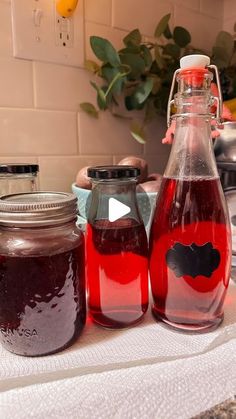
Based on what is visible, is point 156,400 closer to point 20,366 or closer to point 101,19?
point 20,366

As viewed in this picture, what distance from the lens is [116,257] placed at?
0.32m

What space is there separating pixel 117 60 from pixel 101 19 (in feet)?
0.41

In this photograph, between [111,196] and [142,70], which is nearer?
[111,196]

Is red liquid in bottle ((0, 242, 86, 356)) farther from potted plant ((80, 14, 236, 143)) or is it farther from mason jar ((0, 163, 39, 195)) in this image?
potted plant ((80, 14, 236, 143))

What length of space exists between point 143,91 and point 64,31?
0.20 meters

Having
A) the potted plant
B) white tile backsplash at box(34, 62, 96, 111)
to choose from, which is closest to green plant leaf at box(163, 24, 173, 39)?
the potted plant

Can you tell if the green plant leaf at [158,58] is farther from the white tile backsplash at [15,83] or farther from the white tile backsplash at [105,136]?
the white tile backsplash at [15,83]

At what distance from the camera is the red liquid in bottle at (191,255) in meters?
0.30

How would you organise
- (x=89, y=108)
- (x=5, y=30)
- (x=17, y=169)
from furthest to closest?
(x=89, y=108) → (x=5, y=30) → (x=17, y=169)

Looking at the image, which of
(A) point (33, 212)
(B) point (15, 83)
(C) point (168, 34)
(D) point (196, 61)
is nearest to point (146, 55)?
(C) point (168, 34)

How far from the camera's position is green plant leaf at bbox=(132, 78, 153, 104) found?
0.68 meters

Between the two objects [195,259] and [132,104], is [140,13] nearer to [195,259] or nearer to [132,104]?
[132,104]

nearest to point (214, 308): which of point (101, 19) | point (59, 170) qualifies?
point (59, 170)

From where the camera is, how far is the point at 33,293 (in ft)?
0.87
